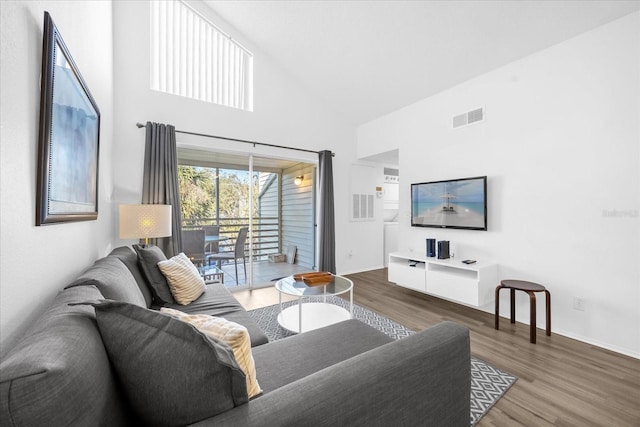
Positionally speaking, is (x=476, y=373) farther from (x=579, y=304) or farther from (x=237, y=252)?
(x=237, y=252)

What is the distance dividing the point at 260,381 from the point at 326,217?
3364 millimetres

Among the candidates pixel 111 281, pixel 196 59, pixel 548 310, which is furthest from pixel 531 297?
pixel 196 59

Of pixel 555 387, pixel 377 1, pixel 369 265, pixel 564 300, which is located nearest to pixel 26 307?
pixel 555 387

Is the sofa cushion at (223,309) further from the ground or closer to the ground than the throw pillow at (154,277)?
closer to the ground

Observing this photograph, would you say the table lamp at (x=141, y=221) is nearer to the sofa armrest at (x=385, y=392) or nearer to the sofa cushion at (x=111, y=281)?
the sofa cushion at (x=111, y=281)

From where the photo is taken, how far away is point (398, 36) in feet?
9.65

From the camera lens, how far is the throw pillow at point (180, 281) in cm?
199

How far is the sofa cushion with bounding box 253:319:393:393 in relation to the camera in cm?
116

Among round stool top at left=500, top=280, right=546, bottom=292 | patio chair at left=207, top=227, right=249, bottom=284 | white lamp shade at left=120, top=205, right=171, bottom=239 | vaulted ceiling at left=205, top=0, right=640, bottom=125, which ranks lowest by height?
round stool top at left=500, top=280, right=546, bottom=292

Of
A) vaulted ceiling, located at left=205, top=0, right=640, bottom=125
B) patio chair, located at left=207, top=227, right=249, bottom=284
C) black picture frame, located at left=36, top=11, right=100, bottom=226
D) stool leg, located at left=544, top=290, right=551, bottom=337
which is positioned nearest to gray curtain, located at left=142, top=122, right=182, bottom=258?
patio chair, located at left=207, top=227, right=249, bottom=284

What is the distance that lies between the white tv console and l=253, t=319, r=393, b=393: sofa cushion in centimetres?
176

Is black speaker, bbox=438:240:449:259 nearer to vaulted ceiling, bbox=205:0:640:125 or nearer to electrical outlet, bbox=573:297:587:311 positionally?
electrical outlet, bbox=573:297:587:311

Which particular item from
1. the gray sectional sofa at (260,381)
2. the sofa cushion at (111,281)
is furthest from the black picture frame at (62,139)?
the gray sectional sofa at (260,381)

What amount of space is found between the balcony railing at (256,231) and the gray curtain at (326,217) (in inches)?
29.3
